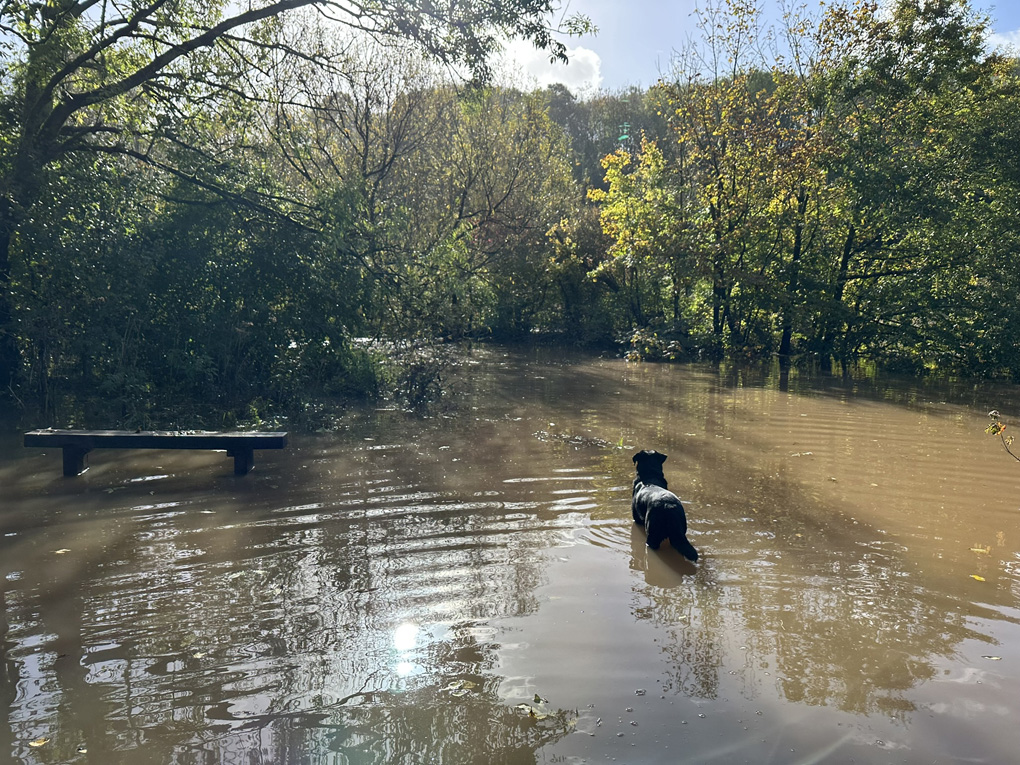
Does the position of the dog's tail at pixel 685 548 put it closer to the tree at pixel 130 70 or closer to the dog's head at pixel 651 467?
the dog's head at pixel 651 467

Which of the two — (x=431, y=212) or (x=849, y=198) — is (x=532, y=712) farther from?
(x=431, y=212)

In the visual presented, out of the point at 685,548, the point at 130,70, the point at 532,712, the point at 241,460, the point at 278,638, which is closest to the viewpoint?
the point at 532,712

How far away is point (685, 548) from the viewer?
5.48 m

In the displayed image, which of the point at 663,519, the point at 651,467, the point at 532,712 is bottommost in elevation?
the point at 532,712

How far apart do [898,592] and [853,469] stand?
3.88 meters

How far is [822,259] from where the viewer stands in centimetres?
2031

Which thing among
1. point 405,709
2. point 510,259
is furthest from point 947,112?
point 405,709

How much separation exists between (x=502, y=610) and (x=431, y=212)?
67.7 ft

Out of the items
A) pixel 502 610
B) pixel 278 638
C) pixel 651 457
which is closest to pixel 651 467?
pixel 651 457

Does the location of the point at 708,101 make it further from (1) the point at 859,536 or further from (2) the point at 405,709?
(2) the point at 405,709

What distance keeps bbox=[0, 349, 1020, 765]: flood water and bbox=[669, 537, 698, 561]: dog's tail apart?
110 millimetres

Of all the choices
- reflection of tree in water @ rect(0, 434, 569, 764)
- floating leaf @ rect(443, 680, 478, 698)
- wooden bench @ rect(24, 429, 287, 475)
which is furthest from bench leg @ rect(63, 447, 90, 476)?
floating leaf @ rect(443, 680, 478, 698)

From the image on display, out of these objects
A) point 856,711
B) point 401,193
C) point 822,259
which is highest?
point 401,193

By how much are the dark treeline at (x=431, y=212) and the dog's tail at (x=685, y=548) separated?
7.52 meters
